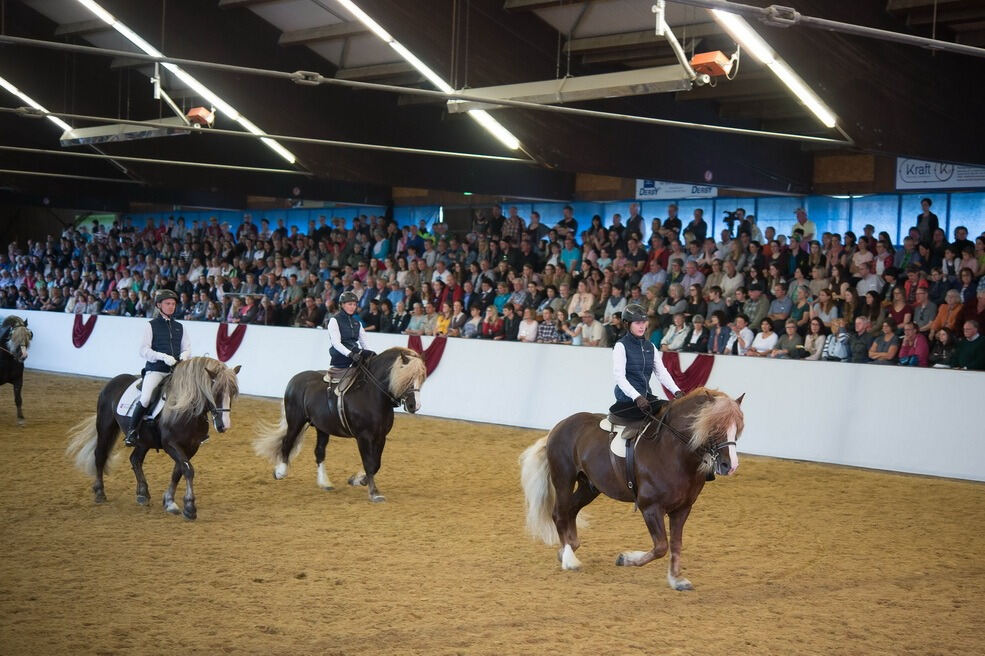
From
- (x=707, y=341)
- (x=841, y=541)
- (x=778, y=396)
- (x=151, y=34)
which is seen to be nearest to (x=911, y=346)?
(x=778, y=396)

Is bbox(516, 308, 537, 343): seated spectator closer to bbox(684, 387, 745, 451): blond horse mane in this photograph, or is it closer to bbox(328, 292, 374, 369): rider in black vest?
bbox(328, 292, 374, 369): rider in black vest

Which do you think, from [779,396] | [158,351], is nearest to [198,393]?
[158,351]

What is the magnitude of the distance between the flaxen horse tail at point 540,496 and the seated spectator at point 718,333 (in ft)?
26.7

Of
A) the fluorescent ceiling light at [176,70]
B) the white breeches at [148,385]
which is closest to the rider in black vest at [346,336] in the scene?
the white breeches at [148,385]

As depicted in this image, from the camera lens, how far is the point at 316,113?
19.0m

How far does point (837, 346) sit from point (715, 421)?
8.42 meters

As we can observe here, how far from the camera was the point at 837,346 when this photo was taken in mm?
14148

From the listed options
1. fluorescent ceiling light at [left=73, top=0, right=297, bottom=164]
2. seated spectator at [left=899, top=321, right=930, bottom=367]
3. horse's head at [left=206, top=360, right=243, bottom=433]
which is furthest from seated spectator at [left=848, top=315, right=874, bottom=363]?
fluorescent ceiling light at [left=73, top=0, right=297, bottom=164]

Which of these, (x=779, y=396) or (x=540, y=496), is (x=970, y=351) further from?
(x=540, y=496)

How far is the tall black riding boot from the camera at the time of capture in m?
9.06

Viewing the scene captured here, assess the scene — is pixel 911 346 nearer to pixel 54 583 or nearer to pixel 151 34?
pixel 54 583

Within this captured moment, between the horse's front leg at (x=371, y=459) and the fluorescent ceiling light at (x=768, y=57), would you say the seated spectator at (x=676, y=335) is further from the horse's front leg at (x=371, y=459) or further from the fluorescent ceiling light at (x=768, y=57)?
the horse's front leg at (x=371, y=459)

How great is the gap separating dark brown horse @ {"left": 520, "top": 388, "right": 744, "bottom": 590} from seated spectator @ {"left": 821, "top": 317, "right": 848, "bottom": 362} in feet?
24.8

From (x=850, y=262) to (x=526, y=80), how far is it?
614cm
